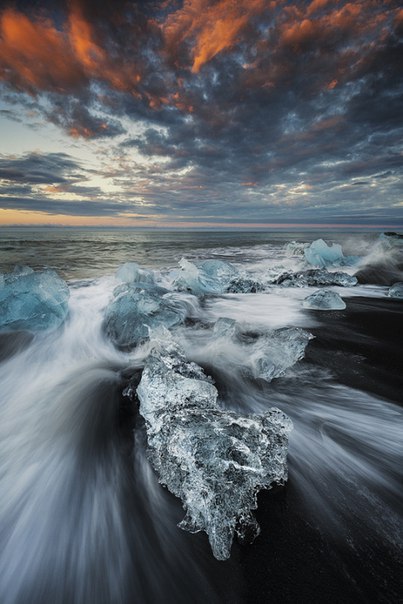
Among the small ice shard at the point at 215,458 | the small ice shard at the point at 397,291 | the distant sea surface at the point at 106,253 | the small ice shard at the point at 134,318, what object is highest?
the small ice shard at the point at 215,458

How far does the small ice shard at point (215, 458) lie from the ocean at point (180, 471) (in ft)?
0.35

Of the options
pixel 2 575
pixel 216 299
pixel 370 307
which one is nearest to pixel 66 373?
A: pixel 2 575

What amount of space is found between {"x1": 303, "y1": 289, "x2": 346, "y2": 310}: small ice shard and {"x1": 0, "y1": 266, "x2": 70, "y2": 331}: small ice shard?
247 inches

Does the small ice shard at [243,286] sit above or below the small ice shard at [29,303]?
below

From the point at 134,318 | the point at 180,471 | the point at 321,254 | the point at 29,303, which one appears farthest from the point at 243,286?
the point at 180,471

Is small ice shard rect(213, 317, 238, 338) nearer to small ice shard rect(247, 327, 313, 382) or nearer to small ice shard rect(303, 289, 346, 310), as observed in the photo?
small ice shard rect(247, 327, 313, 382)

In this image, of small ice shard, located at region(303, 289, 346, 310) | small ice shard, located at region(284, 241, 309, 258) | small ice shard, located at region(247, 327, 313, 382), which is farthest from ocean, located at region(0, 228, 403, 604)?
small ice shard, located at region(284, 241, 309, 258)

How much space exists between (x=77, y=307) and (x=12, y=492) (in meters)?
5.69

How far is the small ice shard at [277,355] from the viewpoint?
365cm

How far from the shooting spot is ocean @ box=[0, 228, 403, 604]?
1552 mm

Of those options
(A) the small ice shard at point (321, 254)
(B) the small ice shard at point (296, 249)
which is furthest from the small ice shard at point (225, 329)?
(B) the small ice shard at point (296, 249)

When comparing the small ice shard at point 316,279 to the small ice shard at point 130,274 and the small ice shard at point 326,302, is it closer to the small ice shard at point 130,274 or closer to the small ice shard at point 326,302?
the small ice shard at point 326,302

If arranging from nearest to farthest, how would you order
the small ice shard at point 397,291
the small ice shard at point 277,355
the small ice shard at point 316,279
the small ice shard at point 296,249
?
the small ice shard at point 277,355 < the small ice shard at point 397,291 < the small ice shard at point 316,279 < the small ice shard at point 296,249

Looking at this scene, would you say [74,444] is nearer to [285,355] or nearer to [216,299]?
[285,355]
